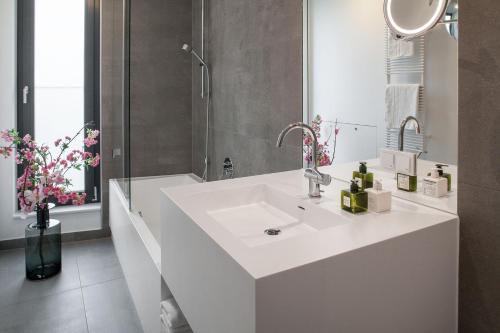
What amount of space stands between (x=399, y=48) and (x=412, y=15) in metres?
0.11

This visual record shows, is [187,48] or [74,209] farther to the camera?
[74,209]

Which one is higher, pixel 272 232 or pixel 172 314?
pixel 272 232

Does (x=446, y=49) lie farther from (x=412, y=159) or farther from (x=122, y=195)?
(x=122, y=195)

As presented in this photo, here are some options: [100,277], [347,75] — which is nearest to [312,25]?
[347,75]

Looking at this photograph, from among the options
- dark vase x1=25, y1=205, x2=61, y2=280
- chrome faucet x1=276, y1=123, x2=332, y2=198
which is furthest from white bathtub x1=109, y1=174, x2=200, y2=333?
chrome faucet x1=276, y1=123, x2=332, y2=198

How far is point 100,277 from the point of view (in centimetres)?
300

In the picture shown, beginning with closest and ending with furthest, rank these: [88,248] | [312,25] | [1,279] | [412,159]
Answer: [412,159], [312,25], [1,279], [88,248]

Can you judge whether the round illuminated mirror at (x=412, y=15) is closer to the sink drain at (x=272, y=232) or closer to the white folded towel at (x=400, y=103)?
the white folded towel at (x=400, y=103)

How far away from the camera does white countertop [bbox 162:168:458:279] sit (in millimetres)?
840

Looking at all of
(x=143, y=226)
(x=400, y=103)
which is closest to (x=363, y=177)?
(x=400, y=103)

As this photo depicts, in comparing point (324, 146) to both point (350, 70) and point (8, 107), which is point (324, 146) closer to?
point (350, 70)

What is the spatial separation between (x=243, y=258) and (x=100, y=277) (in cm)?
253

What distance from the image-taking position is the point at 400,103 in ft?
4.44

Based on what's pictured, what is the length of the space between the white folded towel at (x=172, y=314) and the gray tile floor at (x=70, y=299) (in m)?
0.85
